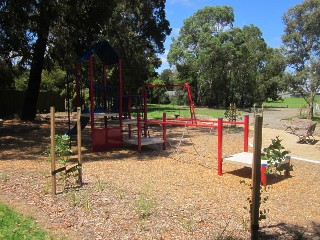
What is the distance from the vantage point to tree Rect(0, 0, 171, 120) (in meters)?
12.4

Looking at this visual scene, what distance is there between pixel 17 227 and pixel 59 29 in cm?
1497

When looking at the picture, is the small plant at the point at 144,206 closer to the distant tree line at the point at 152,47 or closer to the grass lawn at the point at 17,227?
the grass lawn at the point at 17,227

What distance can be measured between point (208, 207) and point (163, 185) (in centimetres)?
144

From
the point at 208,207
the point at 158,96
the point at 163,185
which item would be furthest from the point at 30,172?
the point at 158,96

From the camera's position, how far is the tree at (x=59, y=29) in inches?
488

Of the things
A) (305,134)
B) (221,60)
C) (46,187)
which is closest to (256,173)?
(46,187)

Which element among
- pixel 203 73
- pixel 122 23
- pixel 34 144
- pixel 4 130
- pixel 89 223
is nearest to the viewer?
pixel 89 223

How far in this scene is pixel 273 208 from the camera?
17.0 feet

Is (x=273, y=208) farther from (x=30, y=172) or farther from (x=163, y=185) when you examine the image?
(x=30, y=172)

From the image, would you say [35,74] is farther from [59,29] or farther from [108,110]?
[108,110]

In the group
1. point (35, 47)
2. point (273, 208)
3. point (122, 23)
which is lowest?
point (273, 208)

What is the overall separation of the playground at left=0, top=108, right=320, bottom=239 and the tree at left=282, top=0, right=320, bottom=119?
718 inches

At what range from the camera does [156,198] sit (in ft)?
17.8

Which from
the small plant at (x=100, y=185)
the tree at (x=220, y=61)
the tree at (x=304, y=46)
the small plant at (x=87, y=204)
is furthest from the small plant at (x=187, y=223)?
the tree at (x=220, y=61)
